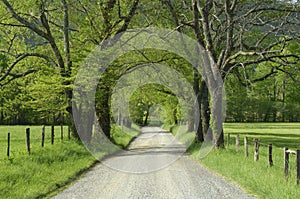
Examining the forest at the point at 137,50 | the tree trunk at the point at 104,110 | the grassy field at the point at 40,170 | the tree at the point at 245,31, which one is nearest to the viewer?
the grassy field at the point at 40,170

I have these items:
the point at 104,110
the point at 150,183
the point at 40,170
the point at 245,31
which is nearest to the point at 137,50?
the point at 104,110

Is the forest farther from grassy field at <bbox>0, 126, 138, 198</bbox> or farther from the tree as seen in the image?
grassy field at <bbox>0, 126, 138, 198</bbox>

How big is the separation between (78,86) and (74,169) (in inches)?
318

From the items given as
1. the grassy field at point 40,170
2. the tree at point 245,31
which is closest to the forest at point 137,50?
the tree at point 245,31

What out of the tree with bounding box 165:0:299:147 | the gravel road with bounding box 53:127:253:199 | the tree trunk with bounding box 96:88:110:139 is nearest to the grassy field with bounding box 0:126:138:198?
the gravel road with bounding box 53:127:253:199

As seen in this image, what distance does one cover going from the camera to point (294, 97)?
102312 millimetres

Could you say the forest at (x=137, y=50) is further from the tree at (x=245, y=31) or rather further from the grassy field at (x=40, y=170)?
the grassy field at (x=40, y=170)

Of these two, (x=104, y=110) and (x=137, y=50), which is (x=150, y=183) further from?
(x=104, y=110)

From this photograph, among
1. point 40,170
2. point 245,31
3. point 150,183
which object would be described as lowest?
point 150,183

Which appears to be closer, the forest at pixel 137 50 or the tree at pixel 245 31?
the tree at pixel 245 31

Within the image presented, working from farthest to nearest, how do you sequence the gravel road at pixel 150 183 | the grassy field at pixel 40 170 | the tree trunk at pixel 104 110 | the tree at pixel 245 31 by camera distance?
1. the tree trunk at pixel 104 110
2. the tree at pixel 245 31
3. the grassy field at pixel 40 170
4. the gravel road at pixel 150 183

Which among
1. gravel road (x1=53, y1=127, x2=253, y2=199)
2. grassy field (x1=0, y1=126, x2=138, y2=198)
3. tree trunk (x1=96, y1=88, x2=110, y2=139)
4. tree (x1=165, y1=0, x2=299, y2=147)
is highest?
tree (x1=165, y1=0, x2=299, y2=147)

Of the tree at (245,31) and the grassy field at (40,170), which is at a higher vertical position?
the tree at (245,31)

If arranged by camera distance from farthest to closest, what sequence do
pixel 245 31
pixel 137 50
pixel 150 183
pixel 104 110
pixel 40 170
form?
1. pixel 104 110
2. pixel 137 50
3. pixel 245 31
4. pixel 40 170
5. pixel 150 183
